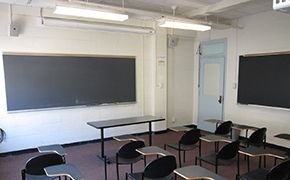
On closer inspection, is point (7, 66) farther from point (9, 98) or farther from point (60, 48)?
point (60, 48)

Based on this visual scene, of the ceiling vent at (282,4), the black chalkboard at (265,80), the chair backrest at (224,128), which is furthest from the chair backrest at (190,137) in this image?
the ceiling vent at (282,4)

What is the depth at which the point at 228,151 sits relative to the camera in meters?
3.25

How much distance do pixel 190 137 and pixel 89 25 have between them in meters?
2.93

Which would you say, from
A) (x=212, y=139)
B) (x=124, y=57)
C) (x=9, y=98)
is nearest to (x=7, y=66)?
(x=9, y=98)

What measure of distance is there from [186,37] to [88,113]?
345 centimetres

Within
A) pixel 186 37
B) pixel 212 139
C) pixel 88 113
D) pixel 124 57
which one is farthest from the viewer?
pixel 186 37

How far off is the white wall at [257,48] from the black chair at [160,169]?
336 centimetres

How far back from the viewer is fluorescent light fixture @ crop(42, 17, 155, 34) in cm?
441

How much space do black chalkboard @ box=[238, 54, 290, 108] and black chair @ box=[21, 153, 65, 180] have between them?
14.3 feet

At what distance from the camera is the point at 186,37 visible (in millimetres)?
6660

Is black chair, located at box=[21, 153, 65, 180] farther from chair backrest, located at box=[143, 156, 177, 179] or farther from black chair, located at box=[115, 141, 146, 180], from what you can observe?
chair backrest, located at box=[143, 156, 177, 179]

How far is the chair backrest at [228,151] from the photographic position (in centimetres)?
318

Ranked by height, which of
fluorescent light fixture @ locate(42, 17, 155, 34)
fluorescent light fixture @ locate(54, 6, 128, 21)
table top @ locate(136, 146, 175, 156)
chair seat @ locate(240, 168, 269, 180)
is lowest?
chair seat @ locate(240, 168, 269, 180)

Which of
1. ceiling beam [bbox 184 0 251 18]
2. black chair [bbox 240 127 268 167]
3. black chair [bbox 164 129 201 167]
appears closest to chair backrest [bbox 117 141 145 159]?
black chair [bbox 164 129 201 167]
